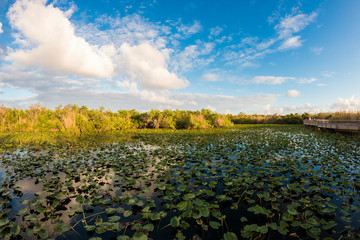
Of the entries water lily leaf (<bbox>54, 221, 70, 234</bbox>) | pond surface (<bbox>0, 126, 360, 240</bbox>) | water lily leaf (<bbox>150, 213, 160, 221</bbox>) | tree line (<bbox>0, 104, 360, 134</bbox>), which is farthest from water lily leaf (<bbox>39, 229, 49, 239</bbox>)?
tree line (<bbox>0, 104, 360, 134</bbox>)

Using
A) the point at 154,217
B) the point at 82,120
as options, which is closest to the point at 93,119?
the point at 82,120

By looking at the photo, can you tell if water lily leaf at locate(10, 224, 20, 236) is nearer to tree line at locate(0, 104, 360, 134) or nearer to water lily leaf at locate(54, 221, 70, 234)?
water lily leaf at locate(54, 221, 70, 234)

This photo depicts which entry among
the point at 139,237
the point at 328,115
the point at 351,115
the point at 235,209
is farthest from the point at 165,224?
the point at 328,115

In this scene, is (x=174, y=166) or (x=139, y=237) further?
(x=174, y=166)

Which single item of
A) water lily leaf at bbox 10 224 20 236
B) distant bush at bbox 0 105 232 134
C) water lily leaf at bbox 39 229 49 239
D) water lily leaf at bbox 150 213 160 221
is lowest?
water lily leaf at bbox 39 229 49 239

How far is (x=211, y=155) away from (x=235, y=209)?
13.2ft

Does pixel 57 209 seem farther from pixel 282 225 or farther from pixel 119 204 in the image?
pixel 282 225

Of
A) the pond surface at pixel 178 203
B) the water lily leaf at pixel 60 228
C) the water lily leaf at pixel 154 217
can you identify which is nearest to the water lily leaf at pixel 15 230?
the pond surface at pixel 178 203

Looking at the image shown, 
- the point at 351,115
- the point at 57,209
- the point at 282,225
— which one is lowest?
the point at 57,209

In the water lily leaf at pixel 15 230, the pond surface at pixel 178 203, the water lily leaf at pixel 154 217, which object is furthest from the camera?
the water lily leaf at pixel 154 217

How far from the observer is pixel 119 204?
336 centimetres

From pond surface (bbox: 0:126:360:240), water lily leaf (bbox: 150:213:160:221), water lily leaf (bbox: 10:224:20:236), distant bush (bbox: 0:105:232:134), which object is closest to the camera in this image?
water lily leaf (bbox: 10:224:20:236)

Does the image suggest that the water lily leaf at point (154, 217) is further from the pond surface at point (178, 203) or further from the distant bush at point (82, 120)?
the distant bush at point (82, 120)

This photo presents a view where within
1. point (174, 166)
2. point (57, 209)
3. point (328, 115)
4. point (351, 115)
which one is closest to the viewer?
point (57, 209)
